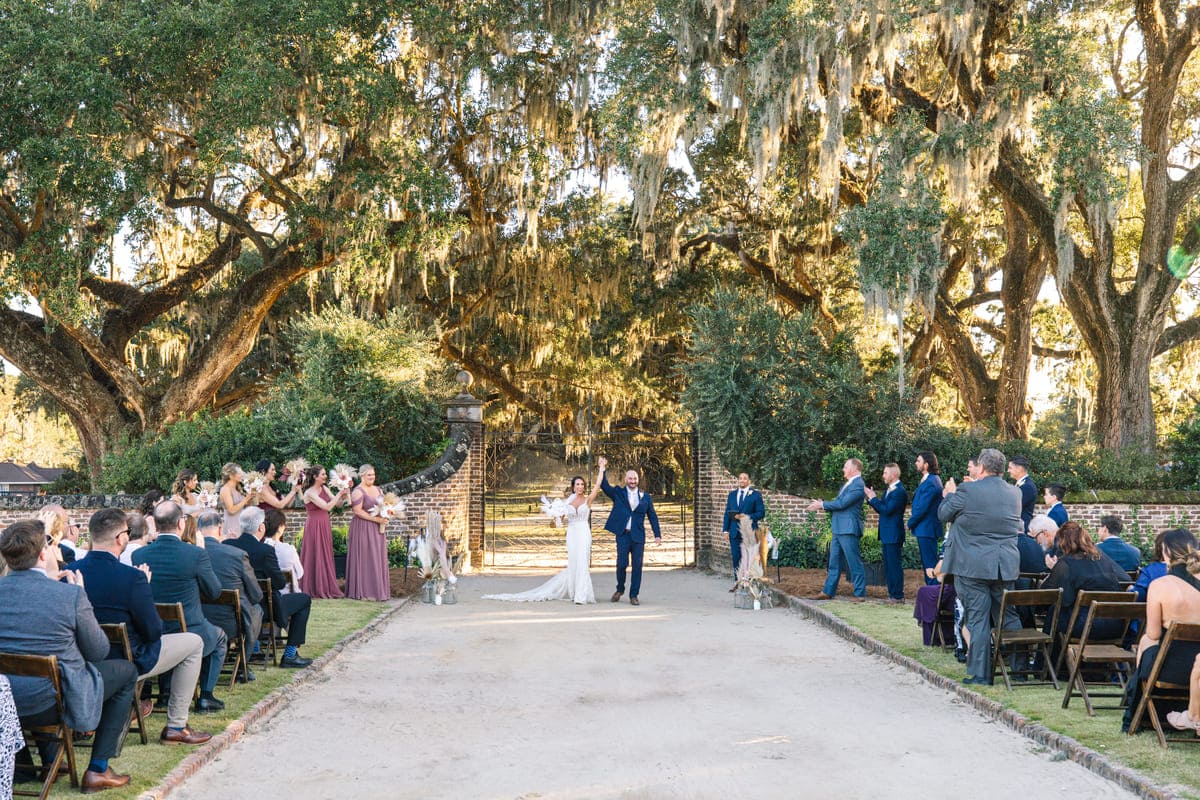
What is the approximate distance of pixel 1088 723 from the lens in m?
6.31

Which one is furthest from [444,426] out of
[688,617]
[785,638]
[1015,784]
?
[1015,784]

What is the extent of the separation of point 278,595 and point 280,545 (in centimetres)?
103

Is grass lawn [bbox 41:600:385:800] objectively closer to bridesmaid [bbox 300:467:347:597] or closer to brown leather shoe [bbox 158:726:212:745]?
brown leather shoe [bbox 158:726:212:745]

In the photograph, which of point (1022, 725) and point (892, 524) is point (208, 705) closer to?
point (1022, 725)

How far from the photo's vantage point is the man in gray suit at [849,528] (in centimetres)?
1209

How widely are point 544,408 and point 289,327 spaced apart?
7.69 m

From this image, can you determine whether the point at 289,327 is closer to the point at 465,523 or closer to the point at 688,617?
the point at 465,523

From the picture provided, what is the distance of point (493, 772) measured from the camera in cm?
550

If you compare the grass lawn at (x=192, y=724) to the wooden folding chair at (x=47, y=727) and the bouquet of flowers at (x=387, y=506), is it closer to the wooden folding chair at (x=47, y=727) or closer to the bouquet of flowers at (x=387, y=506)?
the wooden folding chair at (x=47, y=727)

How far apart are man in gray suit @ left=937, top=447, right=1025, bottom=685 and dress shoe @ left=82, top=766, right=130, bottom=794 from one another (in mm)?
5532

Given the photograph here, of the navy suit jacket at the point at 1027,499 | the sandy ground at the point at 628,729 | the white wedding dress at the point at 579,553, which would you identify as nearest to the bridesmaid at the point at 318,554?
the white wedding dress at the point at 579,553

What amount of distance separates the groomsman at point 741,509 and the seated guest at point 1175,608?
7590 mm

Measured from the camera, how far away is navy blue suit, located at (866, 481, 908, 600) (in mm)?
12016

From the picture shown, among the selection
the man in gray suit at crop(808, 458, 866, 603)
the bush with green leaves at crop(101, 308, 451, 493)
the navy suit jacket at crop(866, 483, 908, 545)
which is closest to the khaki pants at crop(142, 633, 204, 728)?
the man in gray suit at crop(808, 458, 866, 603)
